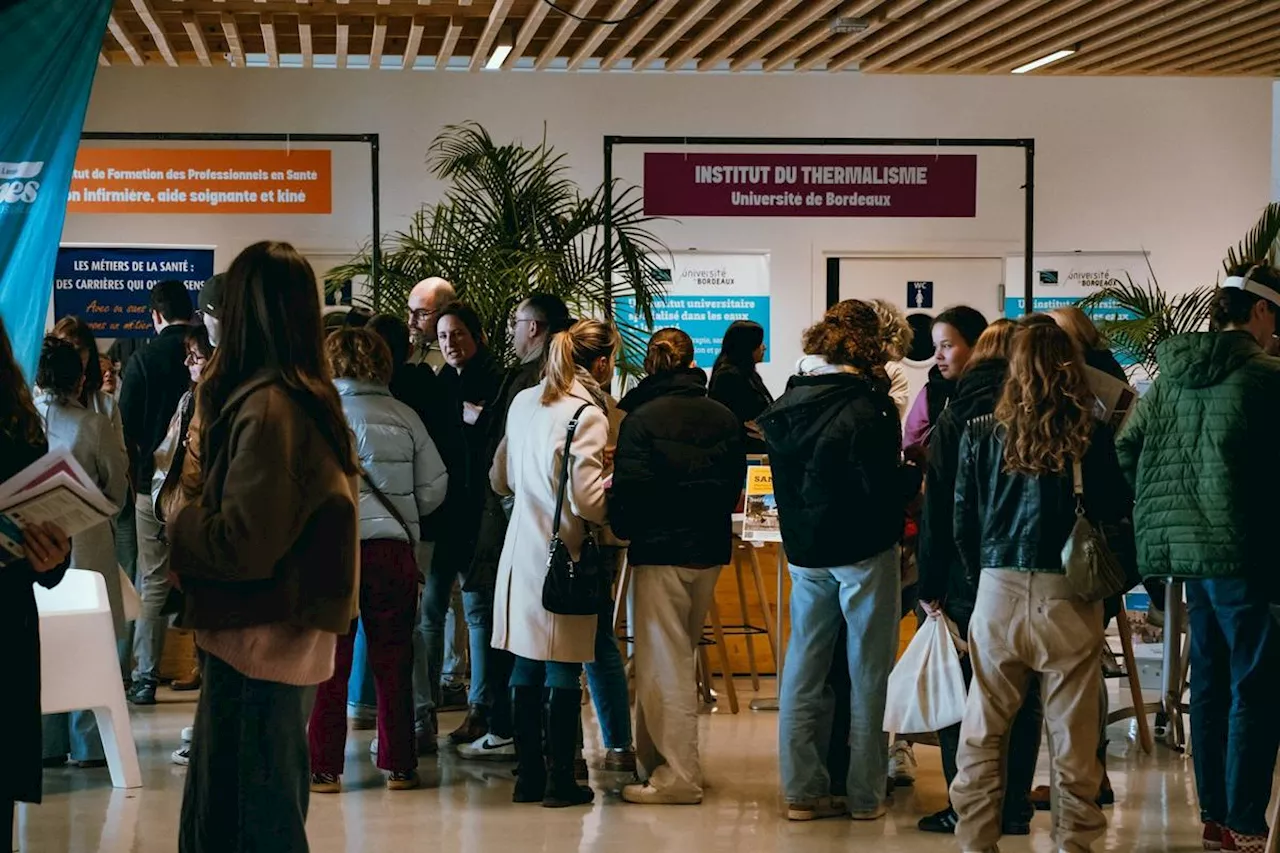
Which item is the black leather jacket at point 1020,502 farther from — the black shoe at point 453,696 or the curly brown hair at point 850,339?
the black shoe at point 453,696

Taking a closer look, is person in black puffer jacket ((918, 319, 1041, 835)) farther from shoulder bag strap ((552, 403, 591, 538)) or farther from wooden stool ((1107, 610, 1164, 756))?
shoulder bag strap ((552, 403, 591, 538))

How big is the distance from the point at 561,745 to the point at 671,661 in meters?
0.44

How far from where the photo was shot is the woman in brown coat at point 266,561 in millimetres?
2910

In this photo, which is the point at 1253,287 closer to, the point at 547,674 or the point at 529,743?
the point at 547,674

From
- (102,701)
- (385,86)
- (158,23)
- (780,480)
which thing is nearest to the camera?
(780,480)

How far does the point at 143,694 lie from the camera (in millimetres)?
6832

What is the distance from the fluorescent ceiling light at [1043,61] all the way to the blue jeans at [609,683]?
5.54 metres

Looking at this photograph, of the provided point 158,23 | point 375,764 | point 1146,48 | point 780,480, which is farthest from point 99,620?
point 1146,48

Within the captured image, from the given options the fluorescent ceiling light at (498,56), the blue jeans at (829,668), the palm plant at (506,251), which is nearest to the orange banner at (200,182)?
the fluorescent ceiling light at (498,56)

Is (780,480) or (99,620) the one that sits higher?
(780,480)

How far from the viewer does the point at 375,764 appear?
5.67 meters

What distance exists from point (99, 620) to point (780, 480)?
219 centimetres

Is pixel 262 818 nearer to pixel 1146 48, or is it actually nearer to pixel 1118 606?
pixel 1118 606

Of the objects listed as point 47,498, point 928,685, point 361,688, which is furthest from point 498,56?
point 47,498
